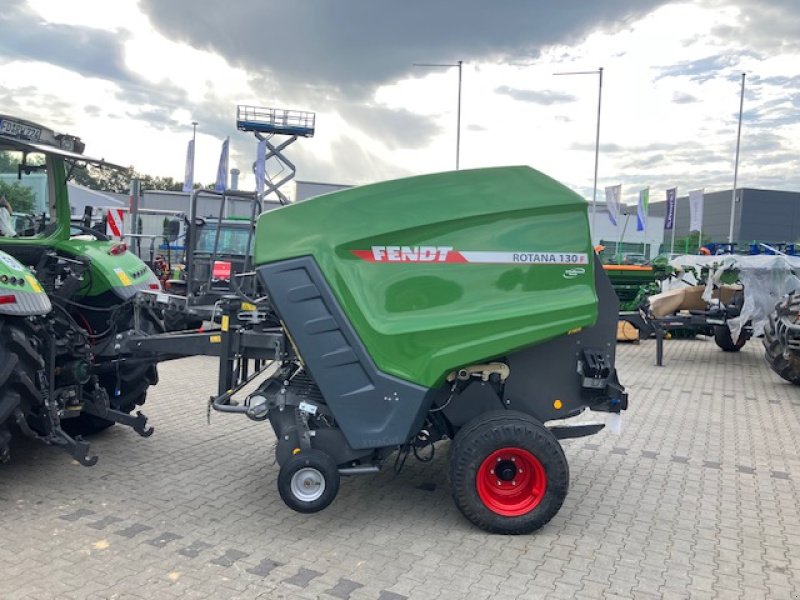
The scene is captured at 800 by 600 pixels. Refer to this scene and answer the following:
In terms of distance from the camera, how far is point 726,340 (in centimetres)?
1177

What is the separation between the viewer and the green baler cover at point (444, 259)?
3635mm

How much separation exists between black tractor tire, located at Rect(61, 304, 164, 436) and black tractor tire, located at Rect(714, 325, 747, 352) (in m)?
10.1

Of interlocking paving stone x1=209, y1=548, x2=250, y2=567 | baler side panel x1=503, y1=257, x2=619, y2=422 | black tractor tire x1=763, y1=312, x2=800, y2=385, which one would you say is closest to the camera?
interlocking paving stone x1=209, y1=548, x2=250, y2=567

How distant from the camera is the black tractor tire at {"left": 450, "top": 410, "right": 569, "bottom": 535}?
12.0ft

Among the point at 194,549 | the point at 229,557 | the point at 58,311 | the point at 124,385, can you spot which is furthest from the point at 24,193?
the point at 229,557

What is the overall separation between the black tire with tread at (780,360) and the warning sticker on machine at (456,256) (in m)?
6.33

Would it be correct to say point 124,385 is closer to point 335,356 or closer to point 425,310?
point 335,356

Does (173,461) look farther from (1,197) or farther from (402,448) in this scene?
(1,197)

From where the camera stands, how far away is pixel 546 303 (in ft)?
12.3

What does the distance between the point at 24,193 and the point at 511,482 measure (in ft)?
13.4

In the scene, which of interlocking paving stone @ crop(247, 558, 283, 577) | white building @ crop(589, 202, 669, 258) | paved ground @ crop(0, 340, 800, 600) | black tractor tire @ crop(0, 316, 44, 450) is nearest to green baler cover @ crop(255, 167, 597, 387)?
paved ground @ crop(0, 340, 800, 600)

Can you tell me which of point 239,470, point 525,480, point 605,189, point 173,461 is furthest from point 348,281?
point 605,189

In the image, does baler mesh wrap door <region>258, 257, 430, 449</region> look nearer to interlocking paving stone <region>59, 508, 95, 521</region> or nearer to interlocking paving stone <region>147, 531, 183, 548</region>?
interlocking paving stone <region>147, 531, 183, 548</region>

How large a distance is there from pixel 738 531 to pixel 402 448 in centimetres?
214
